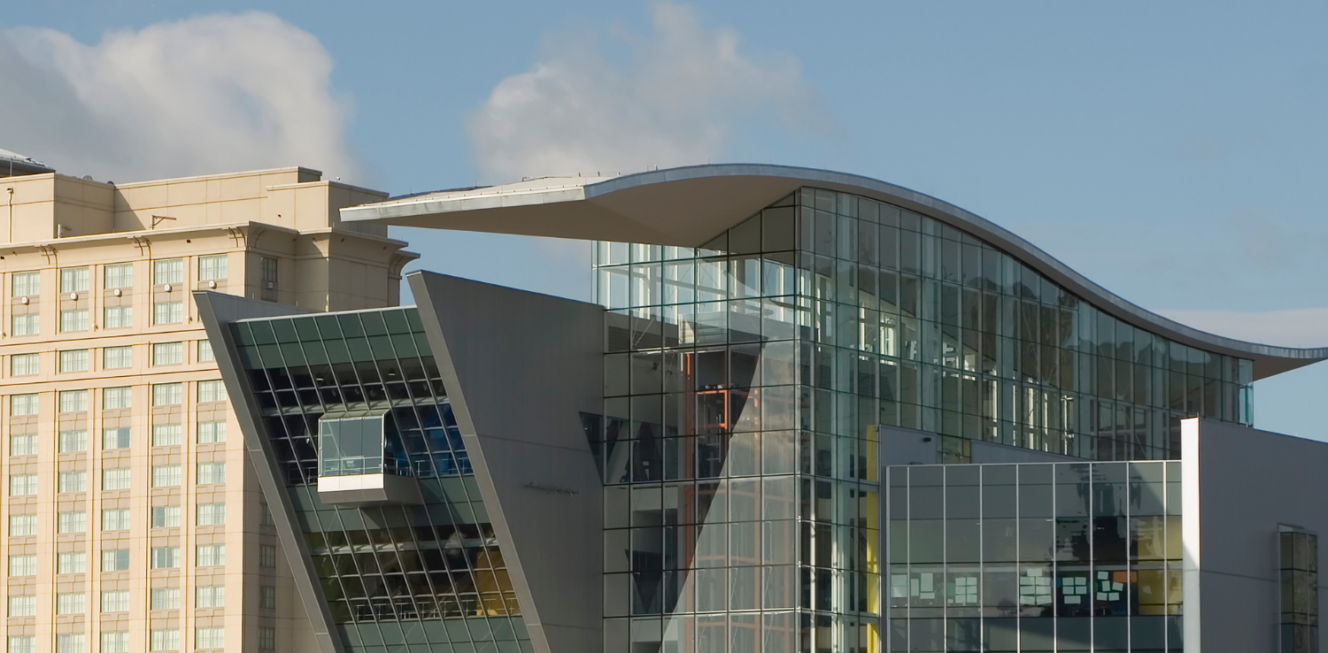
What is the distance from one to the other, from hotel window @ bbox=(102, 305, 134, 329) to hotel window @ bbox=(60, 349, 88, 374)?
83.5 inches

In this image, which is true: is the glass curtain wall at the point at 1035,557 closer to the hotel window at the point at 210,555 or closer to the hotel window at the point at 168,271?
the hotel window at the point at 210,555

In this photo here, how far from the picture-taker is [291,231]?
4441 inches

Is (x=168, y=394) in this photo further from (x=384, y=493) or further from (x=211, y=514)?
(x=384, y=493)

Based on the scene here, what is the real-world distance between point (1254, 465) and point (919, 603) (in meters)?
9.95

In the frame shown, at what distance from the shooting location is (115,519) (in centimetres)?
11406

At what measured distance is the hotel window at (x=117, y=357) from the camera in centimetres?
11412

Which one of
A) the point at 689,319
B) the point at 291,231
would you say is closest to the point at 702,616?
the point at 689,319

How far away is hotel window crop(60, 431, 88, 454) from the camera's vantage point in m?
116

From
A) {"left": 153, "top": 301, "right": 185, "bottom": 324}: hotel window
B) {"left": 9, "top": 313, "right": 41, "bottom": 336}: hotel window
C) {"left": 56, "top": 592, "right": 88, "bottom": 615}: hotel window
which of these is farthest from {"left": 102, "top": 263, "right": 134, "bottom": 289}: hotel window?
{"left": 56, "top": 592, "right": 88, "bottom": 615}: hotel window

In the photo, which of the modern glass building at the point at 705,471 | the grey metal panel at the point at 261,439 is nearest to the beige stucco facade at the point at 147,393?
the grey metal panel at the point at 261,439

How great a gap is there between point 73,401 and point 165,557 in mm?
10106

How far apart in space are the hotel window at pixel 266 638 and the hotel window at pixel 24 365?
18.9 meters

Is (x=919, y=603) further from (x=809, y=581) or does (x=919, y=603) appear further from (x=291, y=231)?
(x=291, y=231)

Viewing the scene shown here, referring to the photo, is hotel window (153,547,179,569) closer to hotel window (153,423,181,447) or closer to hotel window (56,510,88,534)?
hotel window (56,510,88,534)
